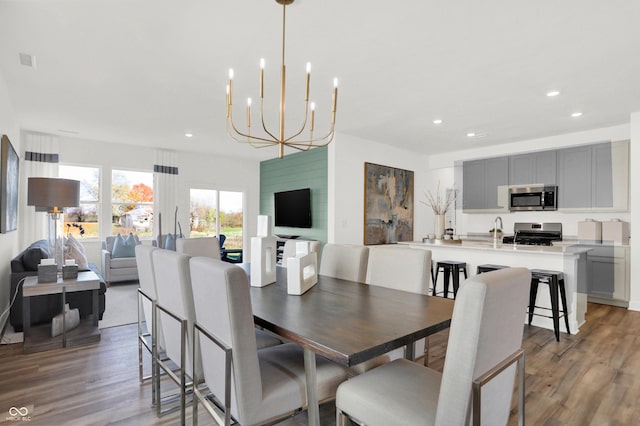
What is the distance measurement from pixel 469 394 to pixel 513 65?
2.95 meters

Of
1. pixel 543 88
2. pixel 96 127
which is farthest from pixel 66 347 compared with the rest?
pixel 543 88

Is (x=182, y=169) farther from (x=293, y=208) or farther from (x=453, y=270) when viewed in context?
(x=453, y=270)

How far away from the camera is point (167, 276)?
187 cm

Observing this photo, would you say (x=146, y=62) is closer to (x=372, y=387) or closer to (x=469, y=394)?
(x=372, y=387)

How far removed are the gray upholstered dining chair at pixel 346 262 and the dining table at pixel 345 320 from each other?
493 mm

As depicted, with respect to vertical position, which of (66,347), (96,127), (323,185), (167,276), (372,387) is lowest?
(66,347)

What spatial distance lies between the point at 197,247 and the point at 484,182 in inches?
214

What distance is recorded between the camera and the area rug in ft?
12.7

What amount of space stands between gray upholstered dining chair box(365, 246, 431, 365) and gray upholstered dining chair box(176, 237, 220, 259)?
1593 mm

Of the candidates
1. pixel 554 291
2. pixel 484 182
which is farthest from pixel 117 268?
pixel 484 182

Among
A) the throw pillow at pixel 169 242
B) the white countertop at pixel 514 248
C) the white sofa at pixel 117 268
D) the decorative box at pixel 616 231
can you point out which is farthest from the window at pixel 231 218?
the decorative box at pixel 616 231

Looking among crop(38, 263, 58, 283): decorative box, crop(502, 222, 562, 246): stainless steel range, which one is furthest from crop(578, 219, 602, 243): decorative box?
crop(38, 263, 58, 283): decorative box

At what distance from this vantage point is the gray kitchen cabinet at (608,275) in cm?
473

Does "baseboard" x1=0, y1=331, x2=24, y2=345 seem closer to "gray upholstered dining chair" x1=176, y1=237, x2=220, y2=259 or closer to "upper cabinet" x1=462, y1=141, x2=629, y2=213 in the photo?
"gray upholstered dining chair" x1=176, y1=237, x2=220, y2=259
